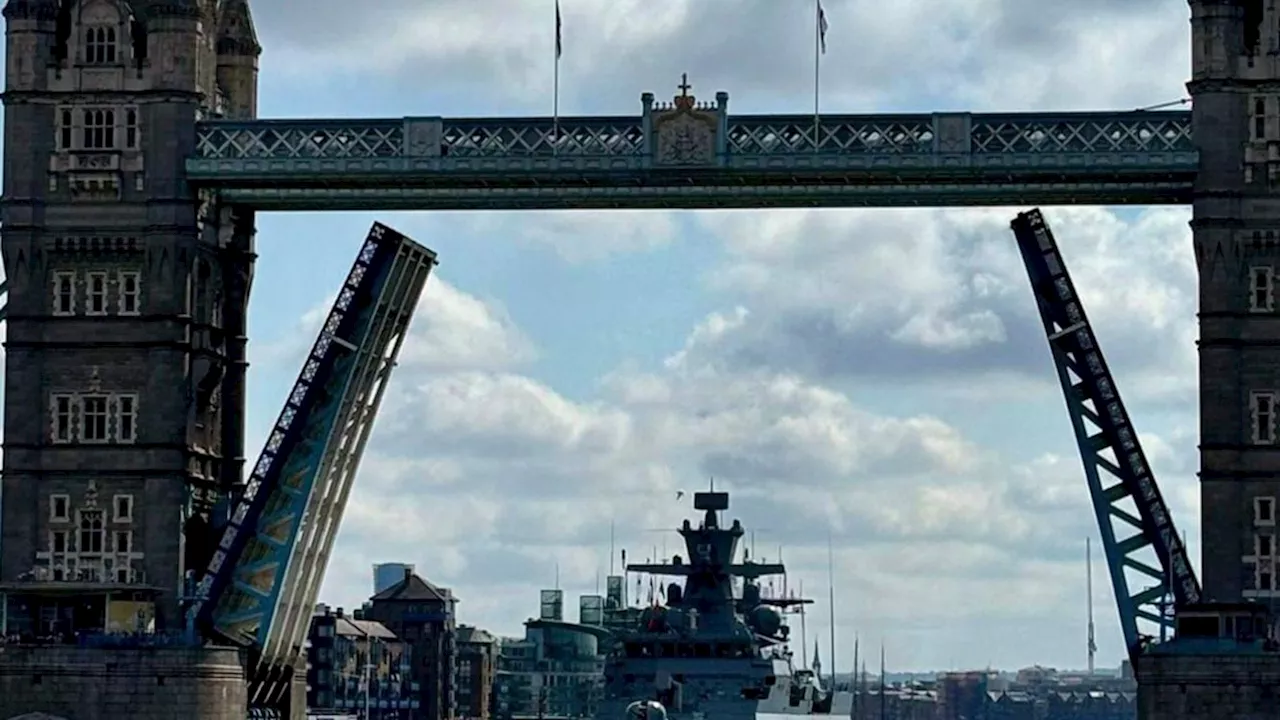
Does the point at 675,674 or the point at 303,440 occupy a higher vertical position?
the point at 303,440

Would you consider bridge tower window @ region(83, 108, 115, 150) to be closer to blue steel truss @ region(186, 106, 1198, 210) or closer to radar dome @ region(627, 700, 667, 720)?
blue steel truss @ region(186, 106, 1198, 210)

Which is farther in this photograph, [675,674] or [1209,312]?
[675,674]

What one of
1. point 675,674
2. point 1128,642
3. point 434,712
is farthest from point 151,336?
point 434,712

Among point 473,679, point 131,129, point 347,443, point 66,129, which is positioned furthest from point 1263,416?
point 473,679

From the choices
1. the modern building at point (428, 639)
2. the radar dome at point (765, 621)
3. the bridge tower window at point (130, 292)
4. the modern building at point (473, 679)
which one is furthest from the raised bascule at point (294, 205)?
the modern building at point (473, 679)

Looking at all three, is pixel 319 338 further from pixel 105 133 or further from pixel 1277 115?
pixel 1277 115

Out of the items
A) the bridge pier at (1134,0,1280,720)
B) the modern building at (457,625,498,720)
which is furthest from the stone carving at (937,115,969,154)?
the modern building at (457,625,498,720)

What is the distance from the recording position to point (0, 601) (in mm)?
81750

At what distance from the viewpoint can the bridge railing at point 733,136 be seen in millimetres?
80875

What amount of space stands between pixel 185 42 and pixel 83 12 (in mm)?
2795

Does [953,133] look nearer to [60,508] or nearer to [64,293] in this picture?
[64,293]

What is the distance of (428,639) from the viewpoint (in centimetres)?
17738

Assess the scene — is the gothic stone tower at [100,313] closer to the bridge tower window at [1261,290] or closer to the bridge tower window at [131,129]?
the bridge tower window at [131,129]

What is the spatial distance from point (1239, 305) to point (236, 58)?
2800cm
